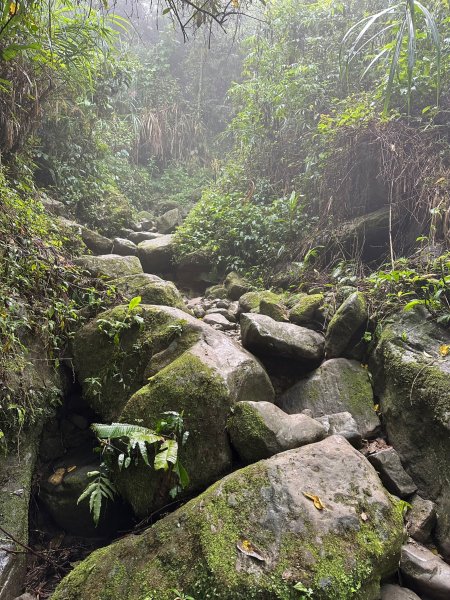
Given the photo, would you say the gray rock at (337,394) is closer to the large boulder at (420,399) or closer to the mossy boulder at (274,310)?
the large boulder at (420,399)

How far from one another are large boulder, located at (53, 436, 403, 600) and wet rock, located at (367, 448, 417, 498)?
339mm

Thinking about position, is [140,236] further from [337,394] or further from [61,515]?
[61,515]

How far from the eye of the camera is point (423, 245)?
5.05m

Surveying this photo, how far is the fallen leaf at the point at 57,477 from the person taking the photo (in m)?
3.64

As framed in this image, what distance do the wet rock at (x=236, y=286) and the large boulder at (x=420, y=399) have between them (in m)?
2.58

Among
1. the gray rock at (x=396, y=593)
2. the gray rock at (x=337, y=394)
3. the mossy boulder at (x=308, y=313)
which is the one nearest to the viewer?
the gray rock at (x=396, y=593)

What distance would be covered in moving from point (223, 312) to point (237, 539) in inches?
138

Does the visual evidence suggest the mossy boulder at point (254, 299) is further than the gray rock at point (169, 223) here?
No

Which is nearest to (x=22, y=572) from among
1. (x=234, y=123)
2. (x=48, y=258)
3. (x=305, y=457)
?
(x=305, y=457)

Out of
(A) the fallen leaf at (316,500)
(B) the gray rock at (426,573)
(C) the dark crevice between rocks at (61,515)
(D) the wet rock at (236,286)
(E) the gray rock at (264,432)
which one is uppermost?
(D) the wet rock at (236,286)

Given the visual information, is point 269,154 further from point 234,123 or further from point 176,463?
point 176,463

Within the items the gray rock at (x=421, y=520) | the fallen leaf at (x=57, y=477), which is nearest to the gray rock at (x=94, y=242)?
the fallen leaf at (x=57, y=477)

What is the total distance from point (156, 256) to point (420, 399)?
499cm

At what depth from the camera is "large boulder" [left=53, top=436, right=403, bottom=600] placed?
232 cm
